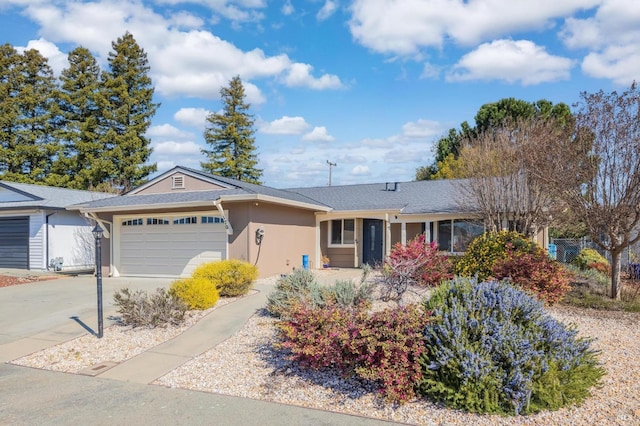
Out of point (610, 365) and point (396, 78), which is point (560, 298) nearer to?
point (610, 365)

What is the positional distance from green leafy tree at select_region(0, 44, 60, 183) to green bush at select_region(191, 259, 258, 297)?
25.9 m

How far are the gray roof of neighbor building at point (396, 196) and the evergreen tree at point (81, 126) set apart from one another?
53.5ft

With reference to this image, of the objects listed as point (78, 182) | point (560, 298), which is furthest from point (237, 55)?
point (78, 182)

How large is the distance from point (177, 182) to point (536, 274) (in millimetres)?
11773

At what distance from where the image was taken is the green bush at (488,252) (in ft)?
30.5

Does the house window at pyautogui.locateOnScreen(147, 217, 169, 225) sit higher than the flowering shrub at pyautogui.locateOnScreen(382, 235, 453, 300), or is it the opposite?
the house window at pyautogui.locateOnScreen(147, 217, 169, 225)

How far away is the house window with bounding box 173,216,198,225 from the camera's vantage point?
1393 cm

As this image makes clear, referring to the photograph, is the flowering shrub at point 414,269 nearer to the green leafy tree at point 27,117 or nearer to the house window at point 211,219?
the house window at point 211,219

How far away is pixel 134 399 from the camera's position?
4.76 m

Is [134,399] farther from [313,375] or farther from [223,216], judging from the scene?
[223,216]

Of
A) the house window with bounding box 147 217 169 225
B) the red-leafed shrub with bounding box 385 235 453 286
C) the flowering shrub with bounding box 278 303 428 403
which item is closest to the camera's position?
the flowering shrub with bounding box 278 303 428 403

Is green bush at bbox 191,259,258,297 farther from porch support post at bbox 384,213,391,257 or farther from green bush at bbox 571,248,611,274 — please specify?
green bush at bbox 571,248,611,274

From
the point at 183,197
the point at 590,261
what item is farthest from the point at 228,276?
the point at 590,261

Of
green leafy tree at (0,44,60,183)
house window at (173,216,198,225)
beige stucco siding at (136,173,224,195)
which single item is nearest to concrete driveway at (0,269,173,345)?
house window at (173,216,198,225)
